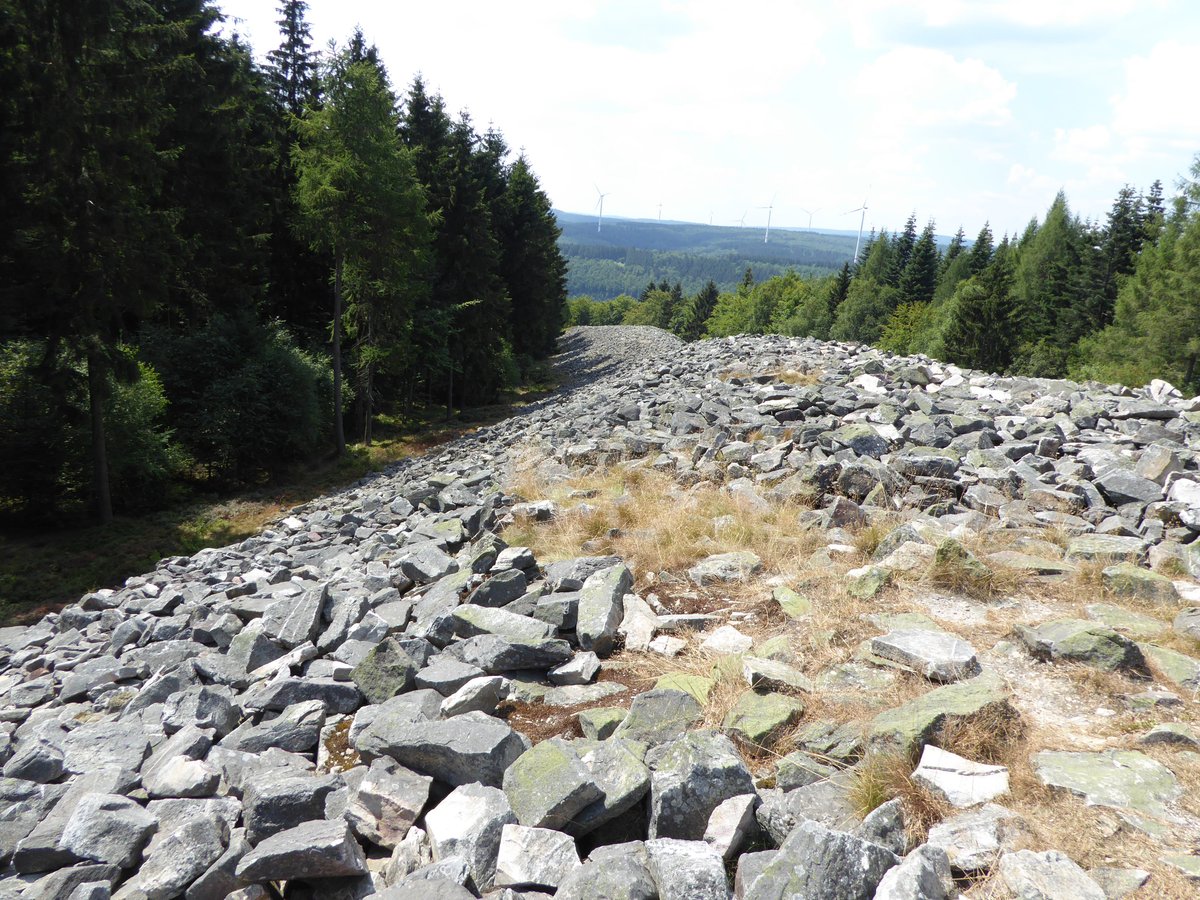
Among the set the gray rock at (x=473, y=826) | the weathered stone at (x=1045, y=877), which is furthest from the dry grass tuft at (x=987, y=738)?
the gray rock at (x=473, y=826)

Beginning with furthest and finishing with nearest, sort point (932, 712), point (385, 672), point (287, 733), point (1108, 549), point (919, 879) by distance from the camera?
1. point (1108, 549)
2. point (385, 672)
3. point (287, 733)
4. point (932, 712)
5. point (919, 879)

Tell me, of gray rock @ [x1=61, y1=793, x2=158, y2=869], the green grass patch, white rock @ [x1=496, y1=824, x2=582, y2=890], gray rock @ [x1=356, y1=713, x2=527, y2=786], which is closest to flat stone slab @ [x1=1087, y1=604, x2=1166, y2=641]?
white rock @ [x1=496, y1=824, x2=582, y2=890]

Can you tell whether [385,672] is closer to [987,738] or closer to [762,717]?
[762,717]

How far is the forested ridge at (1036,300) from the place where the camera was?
34188mm

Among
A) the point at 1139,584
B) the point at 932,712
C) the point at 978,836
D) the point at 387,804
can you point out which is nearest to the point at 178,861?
the point at 387,804

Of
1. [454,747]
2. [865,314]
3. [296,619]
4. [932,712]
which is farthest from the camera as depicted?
[865,314]

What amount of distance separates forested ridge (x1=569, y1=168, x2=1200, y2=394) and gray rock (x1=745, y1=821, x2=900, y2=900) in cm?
4026

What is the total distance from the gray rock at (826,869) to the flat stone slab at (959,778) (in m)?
0.59

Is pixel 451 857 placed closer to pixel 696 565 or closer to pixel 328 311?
pixel 696 565

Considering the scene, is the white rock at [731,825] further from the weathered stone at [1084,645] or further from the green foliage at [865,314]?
the green foliage at [865,314]

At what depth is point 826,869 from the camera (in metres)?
2.62

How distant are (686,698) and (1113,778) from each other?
6.89ft

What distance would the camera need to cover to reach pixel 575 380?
44875mm

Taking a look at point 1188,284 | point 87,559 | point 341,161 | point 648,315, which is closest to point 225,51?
point 341,161
